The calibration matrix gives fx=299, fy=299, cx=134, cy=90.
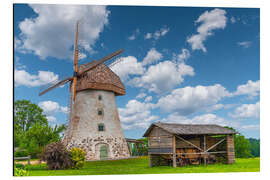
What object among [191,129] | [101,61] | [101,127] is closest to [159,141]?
[191,129]

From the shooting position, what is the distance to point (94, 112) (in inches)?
852

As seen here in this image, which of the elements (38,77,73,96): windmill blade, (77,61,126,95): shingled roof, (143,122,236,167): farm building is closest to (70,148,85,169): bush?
(143,122,236,167): farm building

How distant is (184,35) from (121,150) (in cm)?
958

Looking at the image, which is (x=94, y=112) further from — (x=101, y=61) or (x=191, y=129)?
(x=191, y=129)

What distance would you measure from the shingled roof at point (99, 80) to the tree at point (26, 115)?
5.19 metres

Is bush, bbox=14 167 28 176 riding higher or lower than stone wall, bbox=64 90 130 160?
lower

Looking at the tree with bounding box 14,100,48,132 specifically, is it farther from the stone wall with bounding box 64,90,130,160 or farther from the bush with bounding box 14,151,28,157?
the bush with bounding box 14,151,28,157

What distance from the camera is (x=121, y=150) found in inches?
870

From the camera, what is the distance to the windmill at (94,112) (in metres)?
21.0

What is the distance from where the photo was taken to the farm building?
17.4 meters

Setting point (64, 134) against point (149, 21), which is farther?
point (64, 134)
